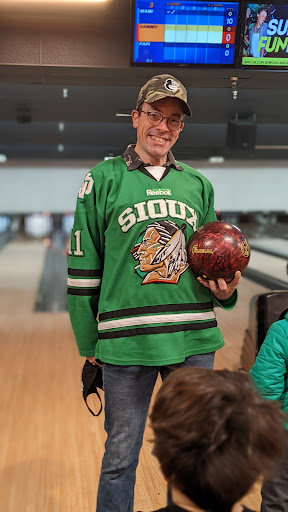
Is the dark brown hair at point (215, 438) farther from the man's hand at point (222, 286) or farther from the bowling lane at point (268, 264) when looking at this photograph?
the bowling lane at point (268, 264)

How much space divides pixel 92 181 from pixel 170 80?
332 mm

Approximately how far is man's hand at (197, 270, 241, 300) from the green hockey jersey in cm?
3

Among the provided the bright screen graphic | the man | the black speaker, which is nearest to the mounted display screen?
the bright screen graphic

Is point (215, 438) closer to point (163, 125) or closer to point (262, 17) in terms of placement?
point (163, 125)

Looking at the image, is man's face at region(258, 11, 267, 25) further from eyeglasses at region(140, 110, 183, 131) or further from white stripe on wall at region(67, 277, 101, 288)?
white stripe on wall at region(67, 277, 101, 288)

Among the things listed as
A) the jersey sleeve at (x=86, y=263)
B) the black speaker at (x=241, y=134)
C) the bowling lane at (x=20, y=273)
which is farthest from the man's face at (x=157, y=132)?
the bowling lane at (x=20, y=273)

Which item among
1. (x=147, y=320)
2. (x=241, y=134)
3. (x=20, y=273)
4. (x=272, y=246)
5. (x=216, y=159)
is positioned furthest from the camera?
(x=272, y=246)

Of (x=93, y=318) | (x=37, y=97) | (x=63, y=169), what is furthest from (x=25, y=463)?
A: (x=63, y=169)

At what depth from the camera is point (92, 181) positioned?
148 centimetres

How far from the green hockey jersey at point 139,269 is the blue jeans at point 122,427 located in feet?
0.14

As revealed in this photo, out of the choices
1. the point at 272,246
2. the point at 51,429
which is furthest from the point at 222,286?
the point at 272,246

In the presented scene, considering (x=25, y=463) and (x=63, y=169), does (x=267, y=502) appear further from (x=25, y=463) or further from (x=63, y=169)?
(x=63, y=169)

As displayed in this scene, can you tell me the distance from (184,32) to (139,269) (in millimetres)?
1633

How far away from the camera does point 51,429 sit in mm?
2629
